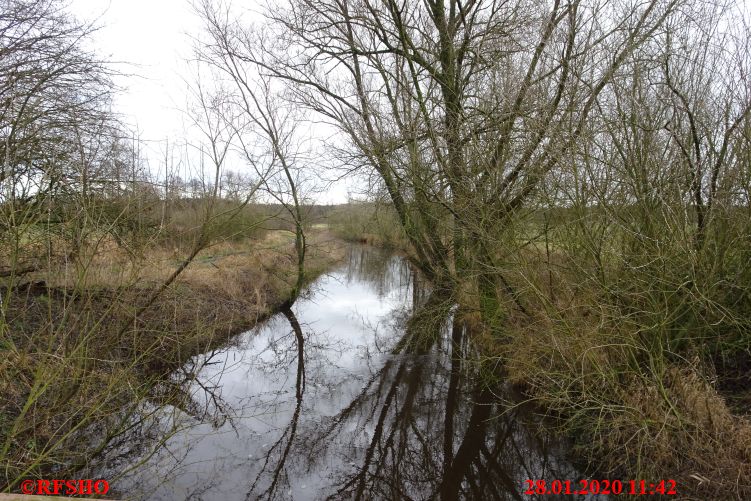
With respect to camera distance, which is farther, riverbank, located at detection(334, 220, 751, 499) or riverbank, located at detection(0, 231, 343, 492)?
riverbank, located at detection(334, 220, 751, 499)

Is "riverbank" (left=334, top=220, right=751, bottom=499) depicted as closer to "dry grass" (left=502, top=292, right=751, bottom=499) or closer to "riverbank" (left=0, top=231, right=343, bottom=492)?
"dry grass" (left=502, top=292, right=751, bottom=499)

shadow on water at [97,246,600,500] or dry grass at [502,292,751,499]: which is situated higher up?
dry grass at [502,292,751,499]

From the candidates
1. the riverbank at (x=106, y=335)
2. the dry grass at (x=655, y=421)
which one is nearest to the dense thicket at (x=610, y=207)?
the dry grass at (x=655, y=421)

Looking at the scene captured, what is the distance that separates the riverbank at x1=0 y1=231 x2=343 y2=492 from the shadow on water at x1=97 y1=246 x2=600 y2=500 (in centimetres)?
54

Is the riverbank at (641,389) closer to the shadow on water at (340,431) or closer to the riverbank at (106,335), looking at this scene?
the shadow on water at (340,431)

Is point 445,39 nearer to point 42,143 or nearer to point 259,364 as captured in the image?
point 42,143

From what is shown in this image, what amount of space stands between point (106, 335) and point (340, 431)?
3.50 m

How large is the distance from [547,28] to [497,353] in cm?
565

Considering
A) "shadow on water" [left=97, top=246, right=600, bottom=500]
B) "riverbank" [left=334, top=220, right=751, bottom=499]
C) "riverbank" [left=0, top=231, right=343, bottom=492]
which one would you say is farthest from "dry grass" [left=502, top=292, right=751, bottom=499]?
"riverbank" [left=0, top=231, right=343, bottom=492]

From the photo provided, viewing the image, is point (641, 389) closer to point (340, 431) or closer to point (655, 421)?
point (655, 421)

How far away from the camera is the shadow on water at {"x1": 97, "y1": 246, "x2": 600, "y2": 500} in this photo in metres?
5.03

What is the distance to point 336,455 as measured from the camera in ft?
18.7

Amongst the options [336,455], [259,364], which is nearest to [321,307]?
[259,364]

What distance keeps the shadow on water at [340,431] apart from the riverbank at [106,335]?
54cm
